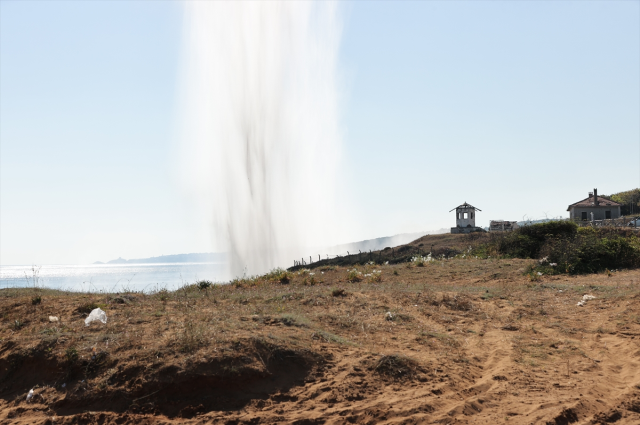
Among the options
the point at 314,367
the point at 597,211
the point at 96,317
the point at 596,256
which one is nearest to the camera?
the point at 314,367

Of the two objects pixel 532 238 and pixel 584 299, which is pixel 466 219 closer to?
pixel 532 238

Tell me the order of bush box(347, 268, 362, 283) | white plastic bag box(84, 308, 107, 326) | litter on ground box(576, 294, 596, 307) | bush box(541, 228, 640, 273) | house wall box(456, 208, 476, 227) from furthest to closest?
1. house wall box(456, 208, 476, 227)
2. bush box(347, 268, 362, 283)
3. bush box(541, 228, 640, 273)
4. litter on ground box(576, 294, 596, 307)
5. white plastic bag box(84, 308, 107, 326)

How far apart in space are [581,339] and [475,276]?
11.3 meters

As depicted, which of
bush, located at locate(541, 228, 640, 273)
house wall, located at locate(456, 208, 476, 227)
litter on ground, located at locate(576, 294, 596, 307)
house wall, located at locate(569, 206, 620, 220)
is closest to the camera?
litter on ground, located at locate(576, 294, 596, 307)

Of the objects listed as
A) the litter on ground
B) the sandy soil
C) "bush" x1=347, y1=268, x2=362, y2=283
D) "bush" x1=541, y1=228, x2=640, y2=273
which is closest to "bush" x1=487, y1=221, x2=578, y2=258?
"bush" x1=541, y1=228, x2=640, y2=273

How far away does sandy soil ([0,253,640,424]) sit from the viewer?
633cm

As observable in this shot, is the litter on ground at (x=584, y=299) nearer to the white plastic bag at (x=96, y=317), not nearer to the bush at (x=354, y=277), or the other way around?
the bush at (x=354, y=277)

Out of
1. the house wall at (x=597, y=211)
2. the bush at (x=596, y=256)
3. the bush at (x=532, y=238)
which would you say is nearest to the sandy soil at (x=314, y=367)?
the bush at (x=596, y=256)

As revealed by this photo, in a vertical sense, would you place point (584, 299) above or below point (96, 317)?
below

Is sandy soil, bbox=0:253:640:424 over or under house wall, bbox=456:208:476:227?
under

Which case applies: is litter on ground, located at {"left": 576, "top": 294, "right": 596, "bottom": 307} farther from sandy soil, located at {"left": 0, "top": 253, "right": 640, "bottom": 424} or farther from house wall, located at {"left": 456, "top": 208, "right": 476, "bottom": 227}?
house wall, located at {"left": 456, "top": 208, "right": 476, "bottom": 227}

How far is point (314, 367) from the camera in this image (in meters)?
Result: 7.46

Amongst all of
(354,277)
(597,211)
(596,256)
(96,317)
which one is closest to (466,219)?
(597,211)

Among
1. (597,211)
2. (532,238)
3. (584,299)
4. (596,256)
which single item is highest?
(597,211)
